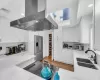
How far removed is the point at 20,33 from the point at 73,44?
3001 mm

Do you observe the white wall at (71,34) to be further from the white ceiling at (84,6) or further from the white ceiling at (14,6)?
the white ceiling at (14,6)

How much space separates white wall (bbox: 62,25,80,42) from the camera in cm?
375

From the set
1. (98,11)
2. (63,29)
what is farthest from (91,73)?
(63,29)

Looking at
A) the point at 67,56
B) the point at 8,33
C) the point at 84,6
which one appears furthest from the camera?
the point at 67,56

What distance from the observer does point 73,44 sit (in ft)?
13.4

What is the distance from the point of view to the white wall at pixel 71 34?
3752mm

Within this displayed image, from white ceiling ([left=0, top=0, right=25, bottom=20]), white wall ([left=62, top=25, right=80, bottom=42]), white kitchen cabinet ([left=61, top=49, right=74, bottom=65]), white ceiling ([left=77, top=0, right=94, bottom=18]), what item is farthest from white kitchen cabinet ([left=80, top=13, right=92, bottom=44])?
white ceiling ([left=0, top=0, right=25, bottom=20])

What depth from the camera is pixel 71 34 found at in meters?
3.90

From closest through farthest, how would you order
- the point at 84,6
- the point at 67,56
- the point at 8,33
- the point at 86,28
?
the point at 84,6, the point at 8,33, the point at 86,28, the point at 67,56

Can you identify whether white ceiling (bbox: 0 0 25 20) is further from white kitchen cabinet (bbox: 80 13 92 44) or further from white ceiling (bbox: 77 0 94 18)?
white kitchen cabinet (bbox: 80 13 92 44)

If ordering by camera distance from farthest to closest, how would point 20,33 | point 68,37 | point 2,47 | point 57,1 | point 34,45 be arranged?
point 68,37
point 34,45
point 20,33
point 2,47
point 57,1

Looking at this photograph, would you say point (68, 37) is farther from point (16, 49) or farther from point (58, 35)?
point (16, 49)

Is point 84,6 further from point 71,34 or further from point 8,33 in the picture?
point 8,33

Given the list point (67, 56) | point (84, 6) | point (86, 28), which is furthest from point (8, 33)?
point (67, 56)
